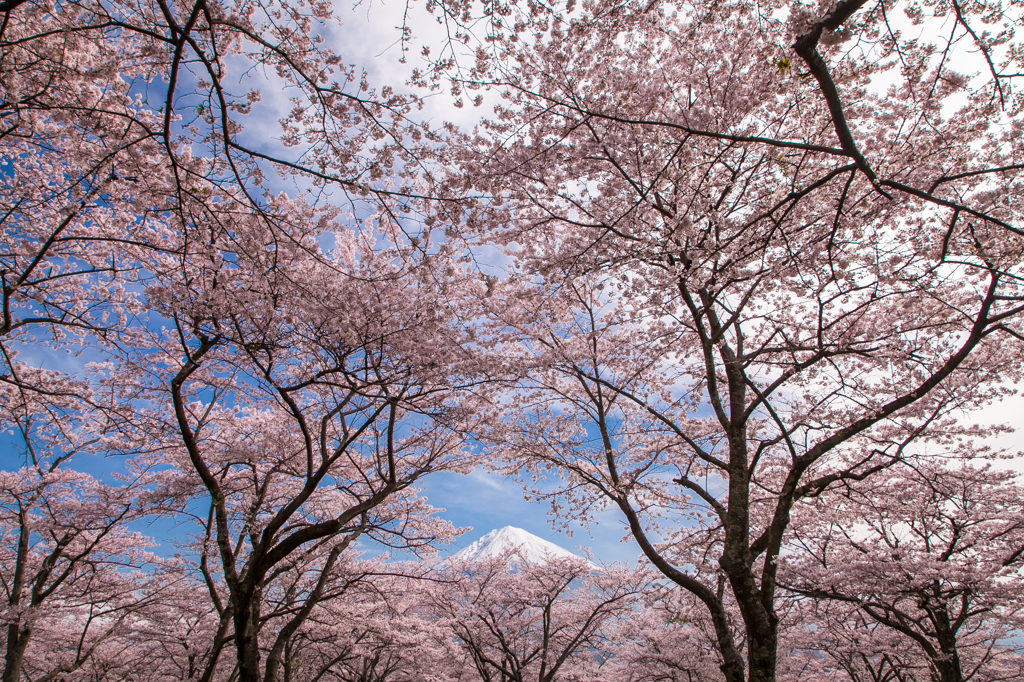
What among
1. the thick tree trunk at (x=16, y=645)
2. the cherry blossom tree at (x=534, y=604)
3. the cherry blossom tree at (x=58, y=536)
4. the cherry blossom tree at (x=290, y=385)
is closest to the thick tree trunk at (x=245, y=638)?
the cherry blossom tree at (x=290, y=385)

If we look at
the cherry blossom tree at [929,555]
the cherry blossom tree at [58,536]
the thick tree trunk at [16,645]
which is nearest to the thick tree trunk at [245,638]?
the cherry blossom tree at [58,536]

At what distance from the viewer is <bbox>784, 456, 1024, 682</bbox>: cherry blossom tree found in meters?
9.27

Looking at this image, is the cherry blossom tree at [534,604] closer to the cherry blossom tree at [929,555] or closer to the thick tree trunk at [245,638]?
the cherry blossom tree at [929,555]

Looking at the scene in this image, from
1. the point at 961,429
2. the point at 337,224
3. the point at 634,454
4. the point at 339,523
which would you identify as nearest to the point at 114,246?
the point at 337,224

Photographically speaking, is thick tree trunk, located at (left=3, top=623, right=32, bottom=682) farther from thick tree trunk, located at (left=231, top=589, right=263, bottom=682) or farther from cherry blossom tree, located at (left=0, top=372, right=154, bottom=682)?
thick tree trunk, located at (left=231, top=589, right=263, bottom=682)

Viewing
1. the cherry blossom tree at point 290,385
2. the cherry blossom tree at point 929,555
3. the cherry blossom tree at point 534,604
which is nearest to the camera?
the cherry blossom tree at point 290,385

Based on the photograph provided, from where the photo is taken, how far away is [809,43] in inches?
106

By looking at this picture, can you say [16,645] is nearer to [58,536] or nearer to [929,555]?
[58,536]

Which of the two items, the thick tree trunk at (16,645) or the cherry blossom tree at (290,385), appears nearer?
the cherry blossom tree at (290,385)

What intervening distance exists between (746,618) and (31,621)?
1282cm

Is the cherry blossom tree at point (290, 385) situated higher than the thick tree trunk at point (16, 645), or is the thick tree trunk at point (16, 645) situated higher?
the cherry blossom tree at point (290, 385)

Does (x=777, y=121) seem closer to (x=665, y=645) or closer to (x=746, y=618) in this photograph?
(x=746, y=618)

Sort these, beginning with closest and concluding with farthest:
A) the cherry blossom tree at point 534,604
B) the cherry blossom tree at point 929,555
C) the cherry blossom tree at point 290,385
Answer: the cherry blossom tree at point 290,385
the cherry blossom tree at point 929,555
the cherry blossom tree at point 534,604

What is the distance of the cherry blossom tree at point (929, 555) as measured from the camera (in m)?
9.27
